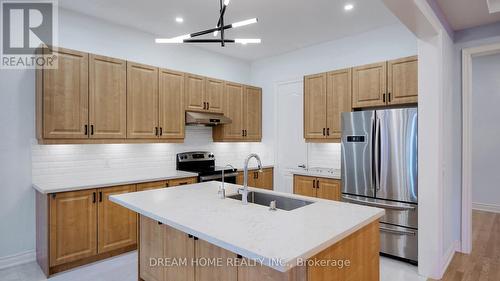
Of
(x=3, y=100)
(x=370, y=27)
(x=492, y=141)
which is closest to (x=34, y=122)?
(x=3, y=100)

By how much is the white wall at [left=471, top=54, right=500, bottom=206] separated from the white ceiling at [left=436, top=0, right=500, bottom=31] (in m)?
2.66

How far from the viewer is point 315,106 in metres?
4.30

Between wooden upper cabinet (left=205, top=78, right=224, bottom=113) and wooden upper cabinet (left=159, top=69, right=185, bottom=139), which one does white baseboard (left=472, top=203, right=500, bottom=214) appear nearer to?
wooden upper cabinet (left=205, top=78, right=224, bottom=113)

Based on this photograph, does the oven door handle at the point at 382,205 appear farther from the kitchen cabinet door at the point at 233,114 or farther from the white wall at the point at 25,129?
the white wall at the point at 25,129

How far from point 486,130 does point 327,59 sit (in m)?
3.47

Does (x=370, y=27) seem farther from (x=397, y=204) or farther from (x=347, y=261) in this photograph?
(x=347, y=261)

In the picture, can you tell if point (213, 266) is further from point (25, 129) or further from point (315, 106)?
point (315, 106)

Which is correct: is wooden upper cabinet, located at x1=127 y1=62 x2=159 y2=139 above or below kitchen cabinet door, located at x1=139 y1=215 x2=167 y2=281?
above

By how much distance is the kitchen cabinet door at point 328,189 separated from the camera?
379 cm

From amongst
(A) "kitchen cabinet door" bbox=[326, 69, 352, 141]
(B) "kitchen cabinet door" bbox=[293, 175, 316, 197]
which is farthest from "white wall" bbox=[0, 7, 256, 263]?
(A) "kitchen cabinet door" bbox=[326, 69, 352, 141]

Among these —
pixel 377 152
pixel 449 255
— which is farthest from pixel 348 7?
pixel 449 255

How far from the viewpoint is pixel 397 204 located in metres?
3.14

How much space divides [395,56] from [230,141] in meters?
2.86

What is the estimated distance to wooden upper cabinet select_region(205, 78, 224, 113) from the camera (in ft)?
14.9
